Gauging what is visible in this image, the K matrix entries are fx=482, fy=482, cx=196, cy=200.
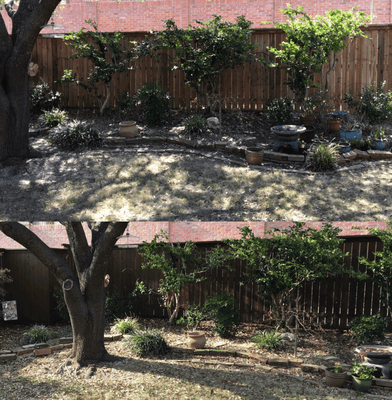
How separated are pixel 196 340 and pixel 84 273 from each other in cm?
177

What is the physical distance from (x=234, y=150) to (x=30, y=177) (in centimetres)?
334

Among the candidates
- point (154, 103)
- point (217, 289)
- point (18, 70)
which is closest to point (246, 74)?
point (154, 103)

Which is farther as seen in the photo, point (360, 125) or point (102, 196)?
point (360, 125)

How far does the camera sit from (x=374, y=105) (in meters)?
8.83

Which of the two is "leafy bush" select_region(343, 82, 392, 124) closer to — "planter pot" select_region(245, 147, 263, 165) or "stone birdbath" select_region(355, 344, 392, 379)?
"planter pot" select_region(245, 147, 263, 165)

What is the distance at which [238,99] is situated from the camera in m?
10.4

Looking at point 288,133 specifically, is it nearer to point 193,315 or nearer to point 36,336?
point 193,315

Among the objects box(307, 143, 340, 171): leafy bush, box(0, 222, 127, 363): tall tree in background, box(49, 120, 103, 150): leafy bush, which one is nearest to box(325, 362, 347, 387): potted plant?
box(0, 222, 127, 363): tall tree in background

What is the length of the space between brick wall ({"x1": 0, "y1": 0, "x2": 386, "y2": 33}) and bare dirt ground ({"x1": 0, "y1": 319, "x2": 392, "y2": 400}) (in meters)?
14.1

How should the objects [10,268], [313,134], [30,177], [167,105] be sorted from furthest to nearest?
[167,105] → [313,134] → [10,268] → [30,177]

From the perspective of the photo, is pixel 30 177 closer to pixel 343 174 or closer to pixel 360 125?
pixel 343 174

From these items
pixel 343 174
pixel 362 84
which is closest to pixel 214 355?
pixel 343 174

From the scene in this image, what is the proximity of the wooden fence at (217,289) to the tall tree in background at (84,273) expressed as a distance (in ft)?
5.93

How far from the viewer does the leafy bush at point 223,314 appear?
6.62 m
